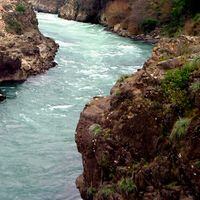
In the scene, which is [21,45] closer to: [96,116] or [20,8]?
[20,8]

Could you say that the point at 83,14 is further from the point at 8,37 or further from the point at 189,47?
the point at 189,47

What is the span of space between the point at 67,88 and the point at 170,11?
32.5 meters

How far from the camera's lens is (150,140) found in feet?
57.5

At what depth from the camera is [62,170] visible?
26.5 meters

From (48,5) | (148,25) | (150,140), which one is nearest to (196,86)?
(150,140)

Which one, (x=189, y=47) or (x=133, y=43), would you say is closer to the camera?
(x=189, y=47)

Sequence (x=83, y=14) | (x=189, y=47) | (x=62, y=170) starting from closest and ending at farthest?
(x=189, y=47) → (x=62, y=170) → (x=83, y=14)

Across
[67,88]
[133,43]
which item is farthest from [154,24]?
[67,88]

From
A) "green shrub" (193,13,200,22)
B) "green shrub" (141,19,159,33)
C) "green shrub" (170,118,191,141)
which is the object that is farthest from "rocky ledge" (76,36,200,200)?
"green shrub" (141,19,159,33)

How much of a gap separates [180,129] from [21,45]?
114 feet

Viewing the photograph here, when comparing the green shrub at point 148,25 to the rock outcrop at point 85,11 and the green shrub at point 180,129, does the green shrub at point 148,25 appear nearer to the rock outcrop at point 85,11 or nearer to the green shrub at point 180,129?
the rock outcrop at point 85,11

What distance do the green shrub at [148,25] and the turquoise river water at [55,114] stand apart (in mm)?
7057

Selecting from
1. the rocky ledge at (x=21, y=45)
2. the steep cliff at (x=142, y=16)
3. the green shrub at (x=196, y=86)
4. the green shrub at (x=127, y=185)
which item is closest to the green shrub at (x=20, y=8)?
the rocky ledge at (x=21, y=45)

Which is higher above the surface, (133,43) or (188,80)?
(188,80)
